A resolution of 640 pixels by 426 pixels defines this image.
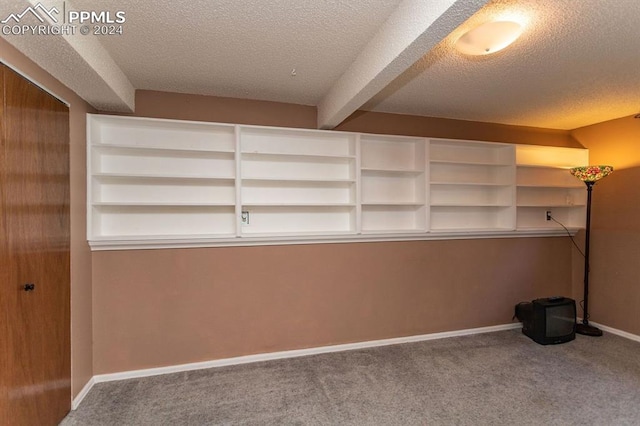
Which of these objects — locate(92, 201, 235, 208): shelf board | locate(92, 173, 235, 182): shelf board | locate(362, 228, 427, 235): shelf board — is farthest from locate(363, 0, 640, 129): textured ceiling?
locate(92, 201, 235, 208): shelf board

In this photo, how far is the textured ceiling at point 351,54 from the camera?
1.58 metres

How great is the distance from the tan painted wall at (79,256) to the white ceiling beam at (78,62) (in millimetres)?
122

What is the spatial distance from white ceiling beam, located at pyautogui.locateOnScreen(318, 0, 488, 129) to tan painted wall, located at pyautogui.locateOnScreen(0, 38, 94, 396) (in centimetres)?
191

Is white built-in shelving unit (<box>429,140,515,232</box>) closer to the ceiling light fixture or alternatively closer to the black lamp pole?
the black lamp pole

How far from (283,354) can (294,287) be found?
0.61 m

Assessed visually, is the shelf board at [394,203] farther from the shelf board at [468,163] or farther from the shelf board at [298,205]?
the shelf board at [468,163]

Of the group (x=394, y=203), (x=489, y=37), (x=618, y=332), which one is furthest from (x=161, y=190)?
(x=618, y=332)

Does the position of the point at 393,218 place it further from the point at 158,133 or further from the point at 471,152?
the point at 158,133

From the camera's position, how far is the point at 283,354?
2.87 m

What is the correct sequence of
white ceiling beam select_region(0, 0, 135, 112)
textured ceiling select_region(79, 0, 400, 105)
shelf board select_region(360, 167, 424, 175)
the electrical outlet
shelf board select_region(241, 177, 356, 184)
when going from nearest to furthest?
white ceiling beam select_region(0, 0, 135, 112) → textured ceiling select_region(79, 0, 400, 105) → shelf board select_region(241, 177, 356, 184) → the electrical outlet → shelf board select_region(360, 167, 424, 175)

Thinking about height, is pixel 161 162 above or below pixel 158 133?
below

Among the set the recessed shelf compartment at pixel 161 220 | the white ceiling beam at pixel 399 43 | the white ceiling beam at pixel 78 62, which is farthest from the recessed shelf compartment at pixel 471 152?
the white ceiling beam at pixel 78 62

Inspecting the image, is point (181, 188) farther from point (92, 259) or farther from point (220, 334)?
point (220, 334)

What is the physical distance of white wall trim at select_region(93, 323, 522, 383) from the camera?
2.54 meters
